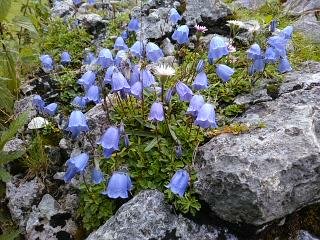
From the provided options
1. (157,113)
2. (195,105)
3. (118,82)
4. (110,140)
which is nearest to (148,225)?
(110,140)

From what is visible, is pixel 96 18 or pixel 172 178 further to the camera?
pixel 96 18

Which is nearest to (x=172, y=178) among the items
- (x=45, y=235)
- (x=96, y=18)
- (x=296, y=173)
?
(x=296, y=173)

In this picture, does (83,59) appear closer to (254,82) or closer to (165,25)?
(165,25)

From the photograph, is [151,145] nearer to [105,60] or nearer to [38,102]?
[105,60]

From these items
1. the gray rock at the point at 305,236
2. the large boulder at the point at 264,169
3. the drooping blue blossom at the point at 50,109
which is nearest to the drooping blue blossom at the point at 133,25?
the drooping blue blossom at the point at 50,109

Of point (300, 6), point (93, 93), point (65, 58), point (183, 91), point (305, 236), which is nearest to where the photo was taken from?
point (305, 236)

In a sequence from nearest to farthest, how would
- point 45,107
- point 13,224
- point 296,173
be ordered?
point 296,173, point 13,224, point 45,107
